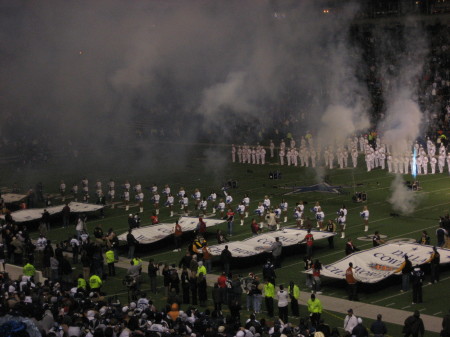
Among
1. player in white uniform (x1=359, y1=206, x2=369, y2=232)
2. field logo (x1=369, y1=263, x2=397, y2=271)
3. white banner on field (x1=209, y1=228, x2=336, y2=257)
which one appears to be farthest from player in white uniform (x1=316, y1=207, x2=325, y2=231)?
field logo (x1=369, y1=263, x2=397, y2=271)

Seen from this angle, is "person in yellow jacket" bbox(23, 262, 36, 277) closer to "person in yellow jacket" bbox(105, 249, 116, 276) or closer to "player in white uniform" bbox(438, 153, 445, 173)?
"person in yellow jacket" bbox(105, 249, 116, 276)

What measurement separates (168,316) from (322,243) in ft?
32.6

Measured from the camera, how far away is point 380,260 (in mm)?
21250

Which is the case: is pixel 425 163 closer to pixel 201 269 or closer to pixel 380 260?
pixel 380 260

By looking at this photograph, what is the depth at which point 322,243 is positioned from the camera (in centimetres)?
2534

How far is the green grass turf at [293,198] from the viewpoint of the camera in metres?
21.0

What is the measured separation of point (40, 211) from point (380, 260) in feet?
45.5

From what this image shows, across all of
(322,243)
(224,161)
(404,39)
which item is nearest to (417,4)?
(404,39)

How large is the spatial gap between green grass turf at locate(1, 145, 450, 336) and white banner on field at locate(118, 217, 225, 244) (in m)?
0.42

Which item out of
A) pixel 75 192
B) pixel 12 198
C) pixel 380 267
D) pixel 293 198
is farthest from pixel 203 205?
pixel 380 267

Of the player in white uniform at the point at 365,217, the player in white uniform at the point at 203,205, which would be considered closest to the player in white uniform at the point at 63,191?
the player in white uniform at the point at 203,205

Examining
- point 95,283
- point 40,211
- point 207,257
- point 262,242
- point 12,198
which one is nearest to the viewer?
point 95,283

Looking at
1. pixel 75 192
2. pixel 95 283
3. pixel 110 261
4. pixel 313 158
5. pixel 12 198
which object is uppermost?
pixel 313 158

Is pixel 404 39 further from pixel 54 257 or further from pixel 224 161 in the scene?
pixel 54 257
